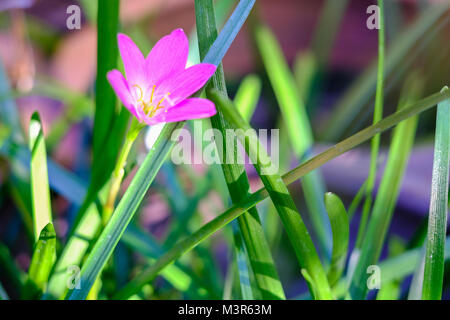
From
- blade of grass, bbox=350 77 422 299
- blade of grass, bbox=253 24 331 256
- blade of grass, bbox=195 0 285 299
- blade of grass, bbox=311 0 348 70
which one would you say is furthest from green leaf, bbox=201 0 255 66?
blade of grass, bbox=311 0 348 70

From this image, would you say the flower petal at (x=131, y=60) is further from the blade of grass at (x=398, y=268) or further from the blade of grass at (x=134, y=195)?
the blade of grass at (x=398, y=268)

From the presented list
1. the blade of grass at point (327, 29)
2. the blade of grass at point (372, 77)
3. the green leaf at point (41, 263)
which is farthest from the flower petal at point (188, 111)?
the blade of grass at point (327, 29)

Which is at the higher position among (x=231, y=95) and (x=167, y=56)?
(x=231, y=95)

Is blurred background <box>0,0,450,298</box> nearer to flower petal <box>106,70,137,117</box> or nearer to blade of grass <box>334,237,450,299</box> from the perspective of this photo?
blade of grass <box>334,237,450,299</box>

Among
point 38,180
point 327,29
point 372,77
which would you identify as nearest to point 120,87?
point 38,180

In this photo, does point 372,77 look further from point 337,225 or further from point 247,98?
point 337,225
